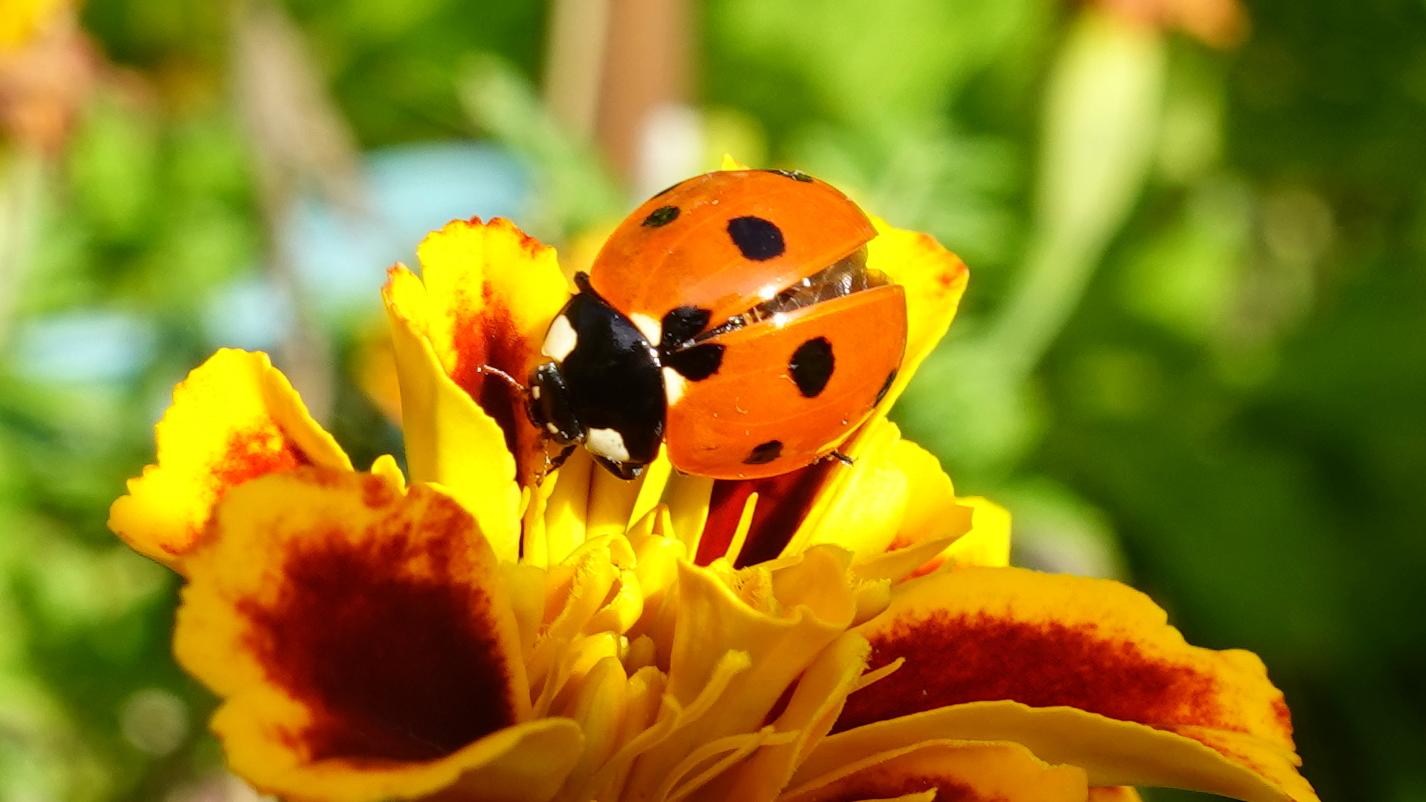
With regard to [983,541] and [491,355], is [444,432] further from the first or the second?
[983,541]

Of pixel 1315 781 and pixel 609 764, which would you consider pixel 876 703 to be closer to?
pixel 609 764

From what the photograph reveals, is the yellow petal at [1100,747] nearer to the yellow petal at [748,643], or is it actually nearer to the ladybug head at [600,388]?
the yellow petal at [748,643]

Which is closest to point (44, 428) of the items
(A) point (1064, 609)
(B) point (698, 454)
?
(B) point (698, 454)

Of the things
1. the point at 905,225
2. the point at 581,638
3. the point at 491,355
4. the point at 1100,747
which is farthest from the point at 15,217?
the point at 1100,747

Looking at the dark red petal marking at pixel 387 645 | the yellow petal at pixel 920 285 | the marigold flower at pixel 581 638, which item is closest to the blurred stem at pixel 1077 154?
the yellow petal at pixel 920 285

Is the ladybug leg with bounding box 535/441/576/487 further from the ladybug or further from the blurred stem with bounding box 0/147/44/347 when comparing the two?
the blurred stem with bounding box 0/147/44/347

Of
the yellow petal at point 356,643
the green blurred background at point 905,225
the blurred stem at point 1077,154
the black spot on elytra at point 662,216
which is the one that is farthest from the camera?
the blurred stem at point 1077,154
